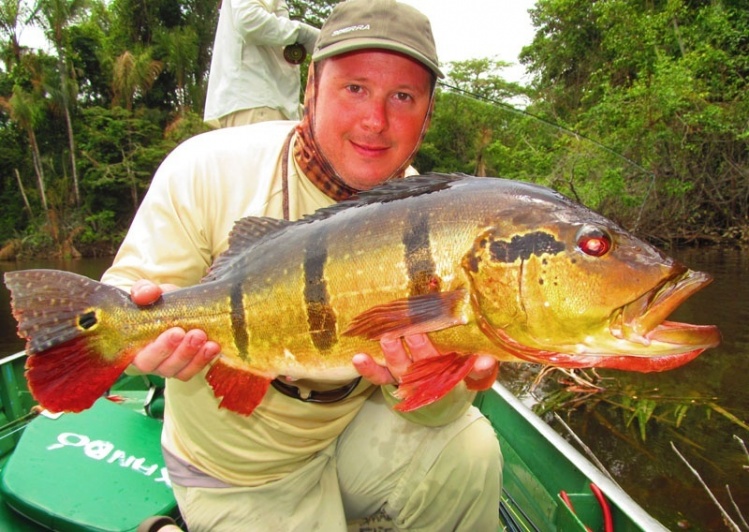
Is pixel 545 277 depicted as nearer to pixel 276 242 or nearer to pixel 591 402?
pixel 276 242

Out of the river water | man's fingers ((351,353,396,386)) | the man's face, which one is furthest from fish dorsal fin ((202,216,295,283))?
the river water

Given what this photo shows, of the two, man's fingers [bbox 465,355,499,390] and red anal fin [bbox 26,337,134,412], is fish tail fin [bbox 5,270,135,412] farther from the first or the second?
man's fingers [bbox 465,355,499,390]

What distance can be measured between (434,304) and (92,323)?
118 cm

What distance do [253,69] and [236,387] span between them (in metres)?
3.54

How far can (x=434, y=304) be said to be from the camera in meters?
1.67

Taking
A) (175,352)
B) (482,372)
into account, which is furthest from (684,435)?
(175,352)

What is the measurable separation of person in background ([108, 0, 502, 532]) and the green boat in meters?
0.43

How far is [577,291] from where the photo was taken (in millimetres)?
1602

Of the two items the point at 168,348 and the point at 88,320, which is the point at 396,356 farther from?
the point at 88,320

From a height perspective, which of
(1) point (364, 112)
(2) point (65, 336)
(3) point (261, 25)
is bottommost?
(2) point (65, 336)

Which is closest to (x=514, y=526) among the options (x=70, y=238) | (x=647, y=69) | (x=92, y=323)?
(x=92, y=323)

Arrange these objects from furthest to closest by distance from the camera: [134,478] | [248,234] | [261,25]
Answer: [261,25]
[134,478]
[248,234]

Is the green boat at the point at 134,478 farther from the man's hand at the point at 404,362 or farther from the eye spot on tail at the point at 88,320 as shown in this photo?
the eye spot on tail at the point at 88,320

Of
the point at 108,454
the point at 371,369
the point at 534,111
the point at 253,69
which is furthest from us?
the point at 534,111
